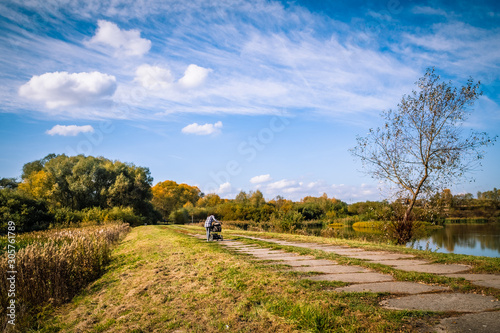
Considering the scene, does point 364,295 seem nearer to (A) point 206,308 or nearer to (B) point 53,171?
(A) point 206,308

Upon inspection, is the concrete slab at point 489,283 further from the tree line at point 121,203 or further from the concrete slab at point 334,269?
the tree line at point 121,203

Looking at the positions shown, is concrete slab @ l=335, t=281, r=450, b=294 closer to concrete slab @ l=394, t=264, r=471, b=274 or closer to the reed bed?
concrete slab @ l=394, t=264, r=471, b=274

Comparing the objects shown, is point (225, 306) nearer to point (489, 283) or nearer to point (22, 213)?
point (489, 283)

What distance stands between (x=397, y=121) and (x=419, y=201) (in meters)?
4.17

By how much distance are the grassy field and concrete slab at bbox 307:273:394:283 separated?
0.28 meters

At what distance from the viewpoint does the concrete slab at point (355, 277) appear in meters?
5.44

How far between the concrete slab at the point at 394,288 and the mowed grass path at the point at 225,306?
1.04 ft

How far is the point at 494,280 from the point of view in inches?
202

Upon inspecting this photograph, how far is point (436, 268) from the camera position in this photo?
6.35 meters

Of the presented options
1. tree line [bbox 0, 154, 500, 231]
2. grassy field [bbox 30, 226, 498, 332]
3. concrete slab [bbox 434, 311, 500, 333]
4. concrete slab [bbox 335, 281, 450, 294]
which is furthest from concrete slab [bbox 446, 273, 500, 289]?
tree line [bbox 0, 154, 500, 231]

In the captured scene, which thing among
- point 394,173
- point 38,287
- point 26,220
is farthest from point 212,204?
point 38,287

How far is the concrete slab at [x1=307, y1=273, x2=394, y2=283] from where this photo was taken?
5.44 meters

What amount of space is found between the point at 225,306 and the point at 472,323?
3.24m

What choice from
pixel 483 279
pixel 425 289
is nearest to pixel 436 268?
pixel 483 279
